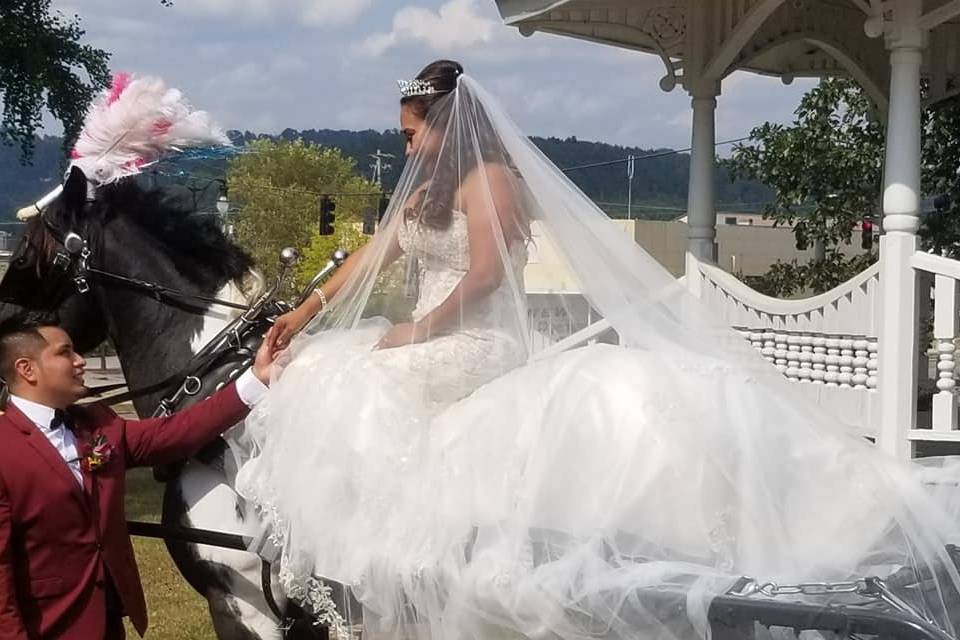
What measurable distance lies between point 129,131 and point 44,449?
1193 mm

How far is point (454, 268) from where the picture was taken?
3236 millimetres

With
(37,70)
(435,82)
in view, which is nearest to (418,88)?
(435,82)

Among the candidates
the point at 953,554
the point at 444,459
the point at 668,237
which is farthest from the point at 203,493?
the point at 668,237

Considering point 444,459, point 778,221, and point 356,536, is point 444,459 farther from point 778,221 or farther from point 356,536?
point 778,221

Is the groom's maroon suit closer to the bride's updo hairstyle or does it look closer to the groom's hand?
the groom's hand

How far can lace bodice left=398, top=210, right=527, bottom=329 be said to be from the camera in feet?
10.5

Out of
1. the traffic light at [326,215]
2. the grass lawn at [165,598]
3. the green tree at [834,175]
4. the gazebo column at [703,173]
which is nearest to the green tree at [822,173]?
the green tree at [834,175]

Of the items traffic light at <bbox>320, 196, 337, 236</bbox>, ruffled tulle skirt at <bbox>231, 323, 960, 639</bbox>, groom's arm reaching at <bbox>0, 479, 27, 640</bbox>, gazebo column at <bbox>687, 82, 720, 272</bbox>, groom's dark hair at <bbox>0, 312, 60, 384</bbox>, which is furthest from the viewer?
traffic light at <bbox>320, 196, 337, 236</bbox>

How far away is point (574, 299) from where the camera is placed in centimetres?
327

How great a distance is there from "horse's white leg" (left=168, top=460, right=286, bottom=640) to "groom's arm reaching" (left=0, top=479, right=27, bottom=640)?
602 mm

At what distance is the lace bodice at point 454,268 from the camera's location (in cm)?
320

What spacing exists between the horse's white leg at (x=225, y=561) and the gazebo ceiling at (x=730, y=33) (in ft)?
13.1

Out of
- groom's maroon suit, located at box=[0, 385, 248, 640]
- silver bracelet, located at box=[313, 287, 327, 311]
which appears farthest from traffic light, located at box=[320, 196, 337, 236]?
groom's maroon suit, located at box=[0, 385, 248, 640]

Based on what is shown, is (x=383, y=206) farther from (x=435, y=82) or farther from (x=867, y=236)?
(x=867, y=236)
